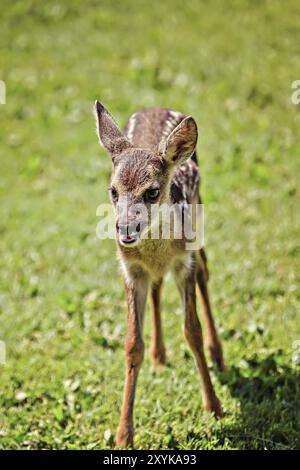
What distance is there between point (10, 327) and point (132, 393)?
2.18 metres

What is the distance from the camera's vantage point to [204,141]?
973 cm

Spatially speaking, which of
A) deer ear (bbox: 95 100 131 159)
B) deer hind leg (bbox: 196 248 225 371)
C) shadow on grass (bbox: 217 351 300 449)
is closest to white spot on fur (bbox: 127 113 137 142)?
deer ear (bbox: 95 100 131 159)

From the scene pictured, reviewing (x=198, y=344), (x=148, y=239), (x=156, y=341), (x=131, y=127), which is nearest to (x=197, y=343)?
(x=198, y=344)

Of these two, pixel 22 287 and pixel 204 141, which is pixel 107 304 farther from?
pixel 204 141

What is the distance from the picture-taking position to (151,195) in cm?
474

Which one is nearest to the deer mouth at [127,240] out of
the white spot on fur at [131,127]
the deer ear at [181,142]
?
the deer ear at [181,142]

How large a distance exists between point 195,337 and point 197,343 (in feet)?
0.17

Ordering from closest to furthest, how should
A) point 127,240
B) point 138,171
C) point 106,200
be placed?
1. point 127,240
2. point 138,171
3. point 106,200

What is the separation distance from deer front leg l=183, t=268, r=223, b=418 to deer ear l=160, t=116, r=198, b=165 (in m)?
0.89

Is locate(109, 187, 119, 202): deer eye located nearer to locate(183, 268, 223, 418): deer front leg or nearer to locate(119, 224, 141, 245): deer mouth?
locate(119, 224, 141, 245): deer mouth

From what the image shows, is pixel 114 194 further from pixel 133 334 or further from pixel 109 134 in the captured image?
pixel 133 334

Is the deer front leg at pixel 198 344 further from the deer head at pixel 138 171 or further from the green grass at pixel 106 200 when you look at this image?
the deer head at pixel 138 171

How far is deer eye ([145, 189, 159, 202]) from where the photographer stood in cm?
471
